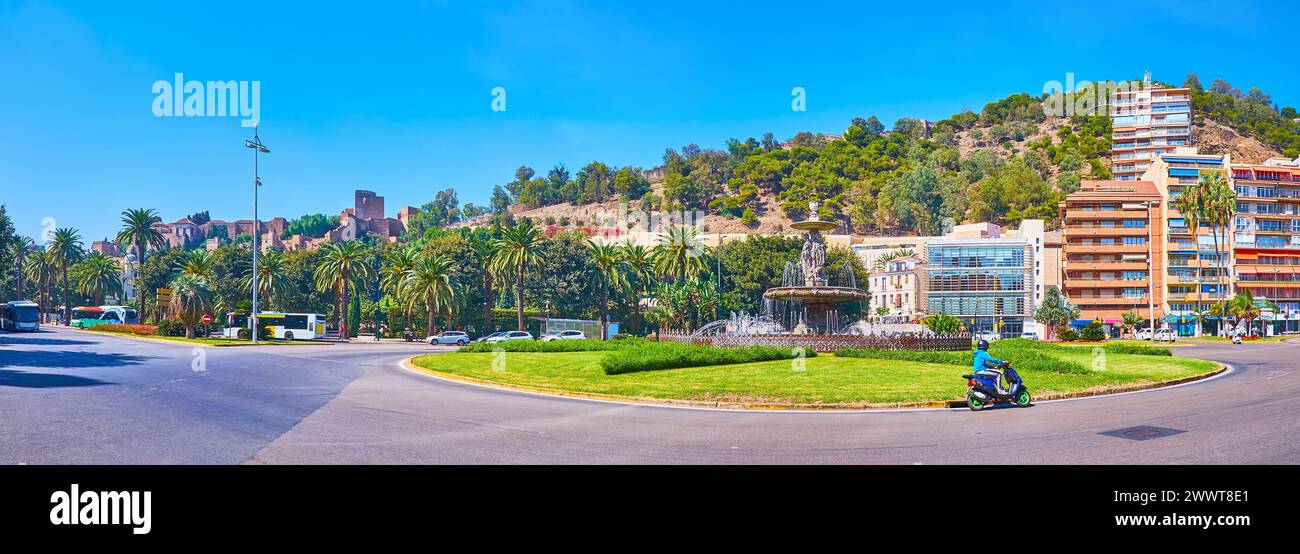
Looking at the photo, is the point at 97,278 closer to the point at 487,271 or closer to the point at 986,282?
the point at 487,271

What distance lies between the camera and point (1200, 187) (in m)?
85.9

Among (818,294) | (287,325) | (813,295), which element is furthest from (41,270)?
(818,294)

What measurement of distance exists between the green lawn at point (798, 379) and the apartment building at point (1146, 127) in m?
155

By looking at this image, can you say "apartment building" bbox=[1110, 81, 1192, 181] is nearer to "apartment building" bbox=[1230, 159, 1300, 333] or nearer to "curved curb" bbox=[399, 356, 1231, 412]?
"apartment building" bbox=[1230, 159, 1300, 333]

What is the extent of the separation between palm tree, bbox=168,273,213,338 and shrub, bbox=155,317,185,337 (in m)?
0.38

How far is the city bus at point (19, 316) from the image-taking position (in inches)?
2427

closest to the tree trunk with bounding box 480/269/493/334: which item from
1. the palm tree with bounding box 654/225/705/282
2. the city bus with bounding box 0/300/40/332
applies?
the palm tree with bounding box 654/225/705/282

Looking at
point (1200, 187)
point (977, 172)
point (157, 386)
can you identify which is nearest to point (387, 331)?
point (157, 386)

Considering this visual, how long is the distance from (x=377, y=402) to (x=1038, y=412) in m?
14.5

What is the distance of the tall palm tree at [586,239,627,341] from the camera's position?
84.7 metres

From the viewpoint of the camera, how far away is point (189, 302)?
2562 inches

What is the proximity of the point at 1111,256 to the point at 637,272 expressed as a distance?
6657 cm

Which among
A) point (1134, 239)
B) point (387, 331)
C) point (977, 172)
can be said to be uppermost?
point (977, 172)

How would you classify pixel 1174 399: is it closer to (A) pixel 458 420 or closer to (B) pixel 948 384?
(B) pixel 948 384
